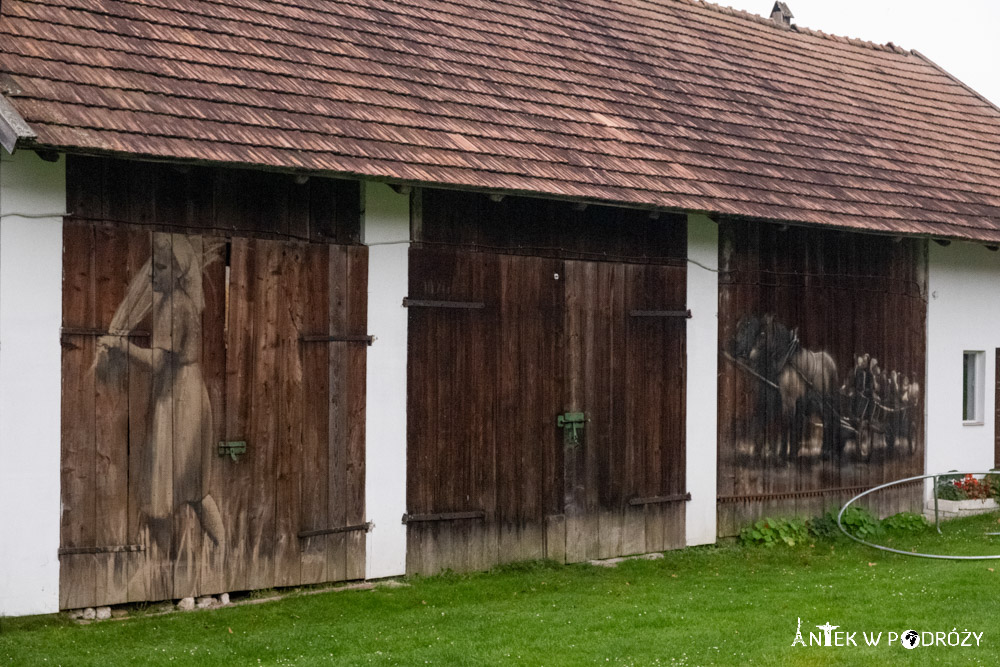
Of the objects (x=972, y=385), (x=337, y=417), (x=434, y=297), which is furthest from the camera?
(x=972, y=385)

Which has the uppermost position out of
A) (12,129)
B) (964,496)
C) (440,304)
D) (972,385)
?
(12,129)

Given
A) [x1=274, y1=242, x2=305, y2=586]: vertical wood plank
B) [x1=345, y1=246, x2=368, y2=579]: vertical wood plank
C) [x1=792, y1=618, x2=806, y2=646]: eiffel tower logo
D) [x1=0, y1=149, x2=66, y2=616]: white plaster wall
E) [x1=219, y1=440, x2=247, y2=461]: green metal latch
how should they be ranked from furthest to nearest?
[x1=345, y1=246, x2=368, y2=579]: vertical wood plank < [x1=274, y1=242, x2=305, y2=586]: vertical wood plank < [x1=219, y1=440, x2=247, y2=461]: green metal latch < [x1=0, y1=149, x2=66, y2=616]: white plaster wall < [x1=792, y1=618, x2=806, y2=646]: eiffel tower logo

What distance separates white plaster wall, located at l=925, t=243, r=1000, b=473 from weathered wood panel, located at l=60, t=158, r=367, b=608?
7.35 meters

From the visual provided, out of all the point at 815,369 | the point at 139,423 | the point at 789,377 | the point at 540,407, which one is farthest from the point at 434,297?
the point at 815,369

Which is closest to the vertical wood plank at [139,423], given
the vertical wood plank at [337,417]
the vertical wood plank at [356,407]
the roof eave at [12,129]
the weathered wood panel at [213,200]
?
the weathered wood panel at [213,200]

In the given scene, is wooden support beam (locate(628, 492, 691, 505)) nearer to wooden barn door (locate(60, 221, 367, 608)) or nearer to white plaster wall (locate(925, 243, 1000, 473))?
wooden barn door (locate(60, 221, 367, 608))

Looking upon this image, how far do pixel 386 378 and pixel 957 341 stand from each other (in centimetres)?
766

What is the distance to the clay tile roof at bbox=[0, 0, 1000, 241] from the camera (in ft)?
28.8

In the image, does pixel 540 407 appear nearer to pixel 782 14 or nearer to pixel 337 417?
pixel 337 417

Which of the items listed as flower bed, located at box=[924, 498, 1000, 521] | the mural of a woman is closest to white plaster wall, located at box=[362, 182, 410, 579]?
the mural of a woman

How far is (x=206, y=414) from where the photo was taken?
891cm

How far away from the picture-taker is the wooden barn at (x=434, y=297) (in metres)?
8.41

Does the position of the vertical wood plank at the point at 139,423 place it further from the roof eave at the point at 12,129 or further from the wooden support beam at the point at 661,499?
the wooden support beam at the point at 661,499

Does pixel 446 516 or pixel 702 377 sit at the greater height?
pixel 702 377
